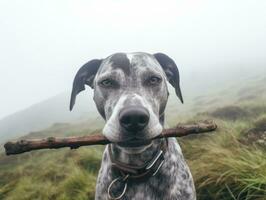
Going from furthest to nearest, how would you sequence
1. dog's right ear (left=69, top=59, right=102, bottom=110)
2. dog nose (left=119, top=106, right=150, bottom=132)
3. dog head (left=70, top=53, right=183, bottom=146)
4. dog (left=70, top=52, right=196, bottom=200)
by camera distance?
dog's right ear (left=69, top=59, right=102, bottom=110)
dog (left=70, top=52, right=196, bottom=200)
dog head (left=70, top=53, right=183, bottom=146)
dog nose (left=119, top=106, right=150, bottom=132)

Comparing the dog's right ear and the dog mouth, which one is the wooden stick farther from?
the dog's right ear

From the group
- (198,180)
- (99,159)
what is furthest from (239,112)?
(198,180)

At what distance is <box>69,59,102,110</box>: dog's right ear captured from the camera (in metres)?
4.98

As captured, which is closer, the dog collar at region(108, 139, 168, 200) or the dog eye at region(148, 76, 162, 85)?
the dog collar at region(108, 139, 168, 200)

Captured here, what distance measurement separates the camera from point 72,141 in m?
4.02

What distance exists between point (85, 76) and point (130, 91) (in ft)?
3.46

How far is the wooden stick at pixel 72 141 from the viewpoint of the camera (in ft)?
12.6

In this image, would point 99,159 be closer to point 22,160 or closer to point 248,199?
point 248,199

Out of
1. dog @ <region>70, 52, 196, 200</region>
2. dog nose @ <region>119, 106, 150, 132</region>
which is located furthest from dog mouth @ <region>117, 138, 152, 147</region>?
dog nose @ <region>119, 106, 150, 132</region>

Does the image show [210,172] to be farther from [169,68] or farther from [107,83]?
[107,83]

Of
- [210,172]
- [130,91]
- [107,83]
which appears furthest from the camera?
[210,172]

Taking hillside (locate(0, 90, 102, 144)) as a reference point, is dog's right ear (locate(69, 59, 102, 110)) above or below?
above

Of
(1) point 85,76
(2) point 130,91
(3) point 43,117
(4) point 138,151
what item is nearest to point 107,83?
(2) point 130,91

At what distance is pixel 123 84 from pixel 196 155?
3.17 metres
